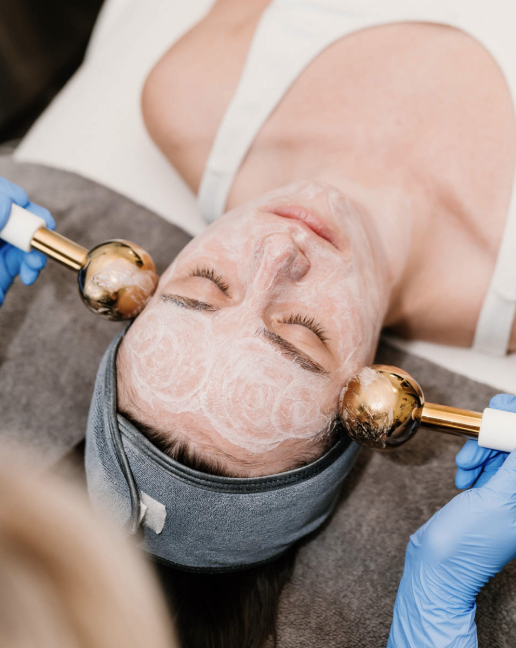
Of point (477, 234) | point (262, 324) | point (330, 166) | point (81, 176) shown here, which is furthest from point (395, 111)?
point (81, 176)

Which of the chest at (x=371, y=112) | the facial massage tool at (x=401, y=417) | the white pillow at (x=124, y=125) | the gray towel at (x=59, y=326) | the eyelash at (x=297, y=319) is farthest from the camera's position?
the white pillow at (x=124, y=125)

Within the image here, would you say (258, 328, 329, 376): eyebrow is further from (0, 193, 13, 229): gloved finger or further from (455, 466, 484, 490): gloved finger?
(0, 193, 13, 229): gloved finger

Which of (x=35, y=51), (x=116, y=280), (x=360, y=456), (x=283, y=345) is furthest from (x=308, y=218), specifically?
(x=35, y=51)

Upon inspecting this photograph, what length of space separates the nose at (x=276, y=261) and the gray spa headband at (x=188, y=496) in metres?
0.29

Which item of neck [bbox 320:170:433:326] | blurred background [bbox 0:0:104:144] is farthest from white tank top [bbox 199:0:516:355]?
blurred background [bbox 0:0:104:144]

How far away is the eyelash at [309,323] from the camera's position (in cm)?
83

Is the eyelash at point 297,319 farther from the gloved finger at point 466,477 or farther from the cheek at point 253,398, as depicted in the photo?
the gloved finger at point 466,477

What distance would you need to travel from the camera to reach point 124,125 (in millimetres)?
1436

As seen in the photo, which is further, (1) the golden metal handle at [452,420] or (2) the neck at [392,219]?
(2) the neck at [392,219]

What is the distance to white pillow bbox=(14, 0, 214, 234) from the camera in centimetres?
142

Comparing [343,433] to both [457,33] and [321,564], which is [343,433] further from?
[457,33]

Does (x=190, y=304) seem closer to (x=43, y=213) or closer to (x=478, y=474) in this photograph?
(x=43, y=213)

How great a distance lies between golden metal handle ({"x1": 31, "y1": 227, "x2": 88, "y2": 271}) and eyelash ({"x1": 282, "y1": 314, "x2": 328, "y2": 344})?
1.18ft

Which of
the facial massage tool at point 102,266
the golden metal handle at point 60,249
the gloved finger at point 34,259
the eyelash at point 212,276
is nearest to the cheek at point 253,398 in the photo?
the eyelash at point 212,276
